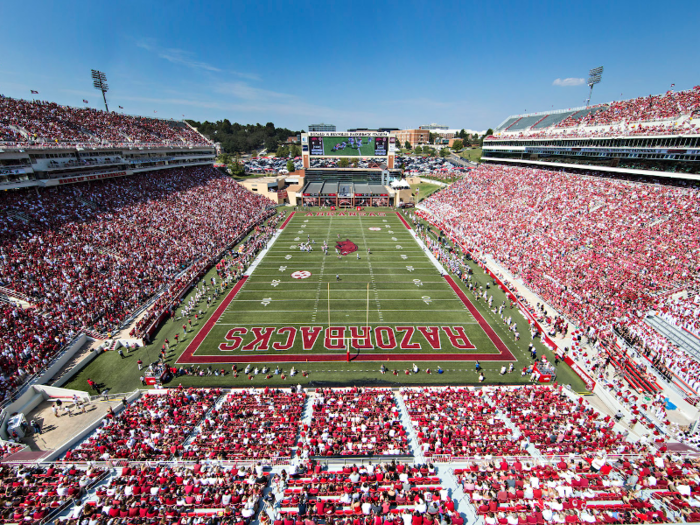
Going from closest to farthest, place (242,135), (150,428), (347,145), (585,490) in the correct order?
1. (585,490)
2. (150,428)
3. (347,145)
4. (242,135)

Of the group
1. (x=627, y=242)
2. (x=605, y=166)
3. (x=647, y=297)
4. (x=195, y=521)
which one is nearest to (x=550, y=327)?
(x=647, y=297)

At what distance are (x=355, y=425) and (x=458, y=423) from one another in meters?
4.27

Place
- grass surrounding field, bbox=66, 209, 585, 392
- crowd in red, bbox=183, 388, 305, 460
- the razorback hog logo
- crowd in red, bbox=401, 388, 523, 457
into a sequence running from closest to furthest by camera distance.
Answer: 1. crowd in red, bbox=183, 388, 305, 460
2. crowd in red, bbox=401, 388, 523, 457
3. grass surrounding field, bbox=66, 209, 585, 392
4. the razorback hog logo

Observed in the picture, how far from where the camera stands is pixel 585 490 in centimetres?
1013

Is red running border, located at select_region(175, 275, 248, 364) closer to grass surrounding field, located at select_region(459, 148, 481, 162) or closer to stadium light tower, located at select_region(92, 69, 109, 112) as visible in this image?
stadium light tower, located at select_region(92, 69, 109, 112)

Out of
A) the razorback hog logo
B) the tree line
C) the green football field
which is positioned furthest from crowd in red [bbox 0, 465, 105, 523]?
the tree line

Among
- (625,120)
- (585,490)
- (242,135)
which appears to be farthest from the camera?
(242,135)

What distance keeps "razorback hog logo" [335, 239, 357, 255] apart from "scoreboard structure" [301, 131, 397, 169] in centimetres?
3132

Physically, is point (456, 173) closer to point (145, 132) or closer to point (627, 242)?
point (627, 242)

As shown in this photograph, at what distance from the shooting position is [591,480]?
10539 millimetres

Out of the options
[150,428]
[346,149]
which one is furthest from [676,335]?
[346,149]

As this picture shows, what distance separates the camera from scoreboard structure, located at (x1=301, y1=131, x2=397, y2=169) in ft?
210

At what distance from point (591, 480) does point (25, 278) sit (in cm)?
3118

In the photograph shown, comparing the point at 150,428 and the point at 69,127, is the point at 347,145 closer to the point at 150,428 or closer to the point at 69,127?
the point at 69,127
